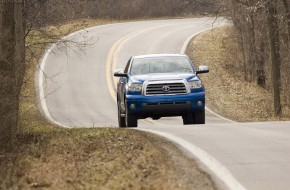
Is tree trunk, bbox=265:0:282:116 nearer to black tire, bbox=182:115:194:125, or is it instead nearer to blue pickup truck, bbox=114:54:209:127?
black tire, bbox=182:115:194:125

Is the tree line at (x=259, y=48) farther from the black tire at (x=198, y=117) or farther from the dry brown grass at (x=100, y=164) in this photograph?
the dry brown grass at (x=100, y=164)

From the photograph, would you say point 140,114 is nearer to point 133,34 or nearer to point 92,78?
point 92,78

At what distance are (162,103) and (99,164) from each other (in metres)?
6.16

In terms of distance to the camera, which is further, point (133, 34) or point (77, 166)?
point (133, 34)

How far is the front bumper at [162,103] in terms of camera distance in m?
14.3

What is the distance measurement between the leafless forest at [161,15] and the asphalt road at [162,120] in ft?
4.58

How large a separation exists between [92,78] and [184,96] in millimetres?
19776

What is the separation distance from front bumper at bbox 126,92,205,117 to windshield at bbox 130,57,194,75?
47.1 inches

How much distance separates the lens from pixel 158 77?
14641 millimetres

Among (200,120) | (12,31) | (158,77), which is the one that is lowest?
(200,120)

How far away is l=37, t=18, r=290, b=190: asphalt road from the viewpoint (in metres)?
8.10

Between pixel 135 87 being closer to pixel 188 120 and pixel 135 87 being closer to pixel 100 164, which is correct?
pixel 188 120

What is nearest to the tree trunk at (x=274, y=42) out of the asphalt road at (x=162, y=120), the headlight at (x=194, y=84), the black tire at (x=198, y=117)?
the asphalt road at (x=162, y=120)

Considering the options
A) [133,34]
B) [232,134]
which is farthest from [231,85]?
[232,134]
